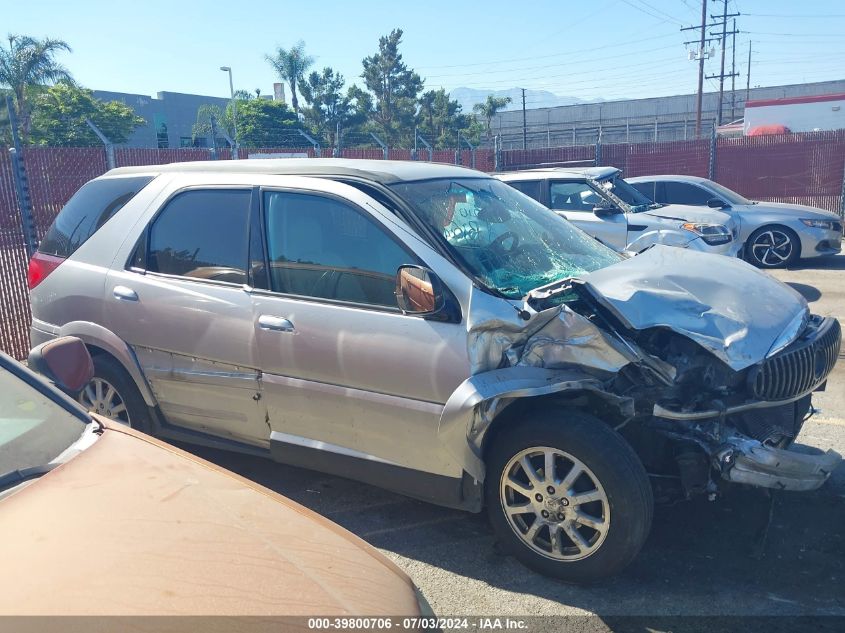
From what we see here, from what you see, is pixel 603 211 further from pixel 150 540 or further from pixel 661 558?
pixel 150 540

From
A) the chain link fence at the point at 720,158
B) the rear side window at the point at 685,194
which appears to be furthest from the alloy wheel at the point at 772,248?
the chain link fence at the point at 720,158

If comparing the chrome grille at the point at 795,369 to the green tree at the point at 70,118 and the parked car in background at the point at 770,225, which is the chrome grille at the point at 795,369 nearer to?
the parked car in background at the point at 770,225

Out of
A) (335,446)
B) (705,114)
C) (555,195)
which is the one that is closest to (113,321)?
(335,446)

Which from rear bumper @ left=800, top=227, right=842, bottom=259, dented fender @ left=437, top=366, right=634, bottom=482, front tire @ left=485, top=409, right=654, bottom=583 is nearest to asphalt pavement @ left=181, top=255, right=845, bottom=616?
front tire @ left=485, top=409, right=654, bottom=583

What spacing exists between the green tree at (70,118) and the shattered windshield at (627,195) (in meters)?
27.4

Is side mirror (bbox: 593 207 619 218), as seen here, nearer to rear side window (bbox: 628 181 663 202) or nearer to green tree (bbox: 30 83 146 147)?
rear side window (bbox: 628 181 663 202)

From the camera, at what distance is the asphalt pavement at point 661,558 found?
312 centimetres

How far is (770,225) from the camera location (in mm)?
11539

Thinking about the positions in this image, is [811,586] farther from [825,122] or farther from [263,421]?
[825,122]

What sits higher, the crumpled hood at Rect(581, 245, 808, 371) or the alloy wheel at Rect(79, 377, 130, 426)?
the crumpled hood at Rect(581, 245, 808, 371)

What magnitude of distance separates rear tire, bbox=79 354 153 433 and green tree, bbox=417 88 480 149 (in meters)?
49.4

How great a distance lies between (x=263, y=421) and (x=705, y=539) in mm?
2379

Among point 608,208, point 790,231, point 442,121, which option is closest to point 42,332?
point 608,208

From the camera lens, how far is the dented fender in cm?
314
